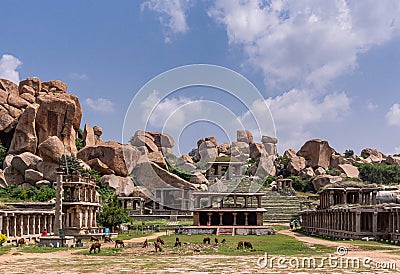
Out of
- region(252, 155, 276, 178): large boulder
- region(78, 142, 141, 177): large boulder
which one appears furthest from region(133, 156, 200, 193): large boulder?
region(252, 155, 276, 178): large boulder

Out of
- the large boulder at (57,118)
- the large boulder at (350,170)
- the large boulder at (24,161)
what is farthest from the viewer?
the large boulder at (350,170)

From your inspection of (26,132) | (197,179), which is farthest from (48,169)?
(197,179)

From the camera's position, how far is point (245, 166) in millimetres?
116188

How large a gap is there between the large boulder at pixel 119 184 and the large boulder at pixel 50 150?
9052mm

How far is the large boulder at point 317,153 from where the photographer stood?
116250mm

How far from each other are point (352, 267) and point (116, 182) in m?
64.3

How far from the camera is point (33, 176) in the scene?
79938 mm

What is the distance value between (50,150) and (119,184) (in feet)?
43.9

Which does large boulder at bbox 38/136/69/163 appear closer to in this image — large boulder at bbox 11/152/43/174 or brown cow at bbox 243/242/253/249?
large boulder at bbox 11/152/43/174

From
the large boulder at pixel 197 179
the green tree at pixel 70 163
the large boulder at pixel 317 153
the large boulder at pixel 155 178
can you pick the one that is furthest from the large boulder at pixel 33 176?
the large boulder at pixel 317 153

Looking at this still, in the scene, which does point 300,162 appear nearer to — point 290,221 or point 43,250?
point 290,221

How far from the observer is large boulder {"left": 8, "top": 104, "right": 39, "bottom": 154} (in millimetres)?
84500

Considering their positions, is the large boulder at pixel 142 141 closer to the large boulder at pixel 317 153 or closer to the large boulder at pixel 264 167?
the large boulder at pixel 264 167

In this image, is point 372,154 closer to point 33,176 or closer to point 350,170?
point 350,170
